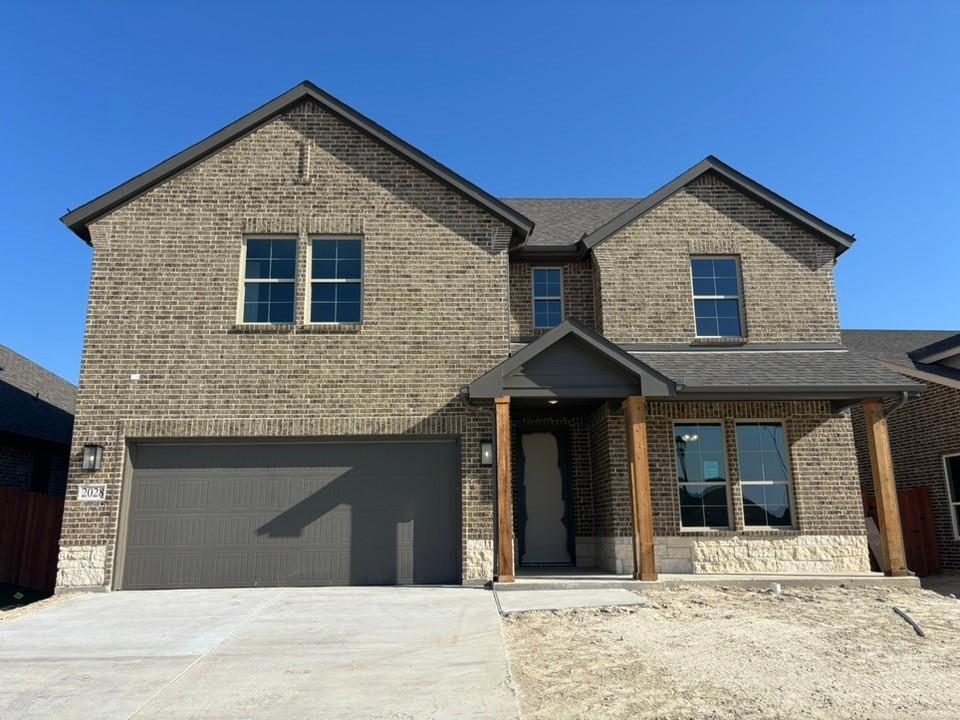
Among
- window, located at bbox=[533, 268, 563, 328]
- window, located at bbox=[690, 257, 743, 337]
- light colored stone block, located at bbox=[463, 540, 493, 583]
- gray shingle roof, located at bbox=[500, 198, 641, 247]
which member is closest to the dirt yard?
light colored stone block, located at bbox=[463, 540, 493, 583]

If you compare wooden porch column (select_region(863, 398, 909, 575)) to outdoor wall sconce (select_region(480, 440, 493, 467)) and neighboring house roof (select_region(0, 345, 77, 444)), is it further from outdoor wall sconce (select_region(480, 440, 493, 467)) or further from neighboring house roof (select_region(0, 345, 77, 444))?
neighboring house roof (select_region(0, 345, 77, 444))

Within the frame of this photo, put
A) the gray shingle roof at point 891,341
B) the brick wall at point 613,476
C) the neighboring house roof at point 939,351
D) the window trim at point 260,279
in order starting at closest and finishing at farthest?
the brick wall at point 613,476 → the window trim at point 260,279 → the neighboring house roof at point 939,351 → the gray shingle roof at point 891,341

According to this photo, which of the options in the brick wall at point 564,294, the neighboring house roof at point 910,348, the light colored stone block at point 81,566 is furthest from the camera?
the neighboring house roof at point 910,348

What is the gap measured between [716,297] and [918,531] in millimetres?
6585

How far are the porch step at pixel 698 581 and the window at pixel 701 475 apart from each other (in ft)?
3.69

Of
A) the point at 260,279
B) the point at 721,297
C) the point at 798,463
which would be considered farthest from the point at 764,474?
the point at 260,279

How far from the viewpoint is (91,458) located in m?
11.3

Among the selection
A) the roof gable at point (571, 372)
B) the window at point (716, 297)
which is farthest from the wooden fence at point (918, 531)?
the roof gable at point (571, 372)

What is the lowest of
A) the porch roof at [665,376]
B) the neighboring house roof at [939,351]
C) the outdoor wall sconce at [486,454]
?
the outdoor wall sconce at [486,454]

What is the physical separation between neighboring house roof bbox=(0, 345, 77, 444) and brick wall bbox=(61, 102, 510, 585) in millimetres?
5583

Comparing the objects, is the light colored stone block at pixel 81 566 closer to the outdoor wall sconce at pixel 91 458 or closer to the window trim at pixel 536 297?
the outdoor wall sconce at pixel 91 458

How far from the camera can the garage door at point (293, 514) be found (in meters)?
11.4

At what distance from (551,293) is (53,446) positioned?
1223cm

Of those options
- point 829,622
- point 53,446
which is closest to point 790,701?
point 829,622
